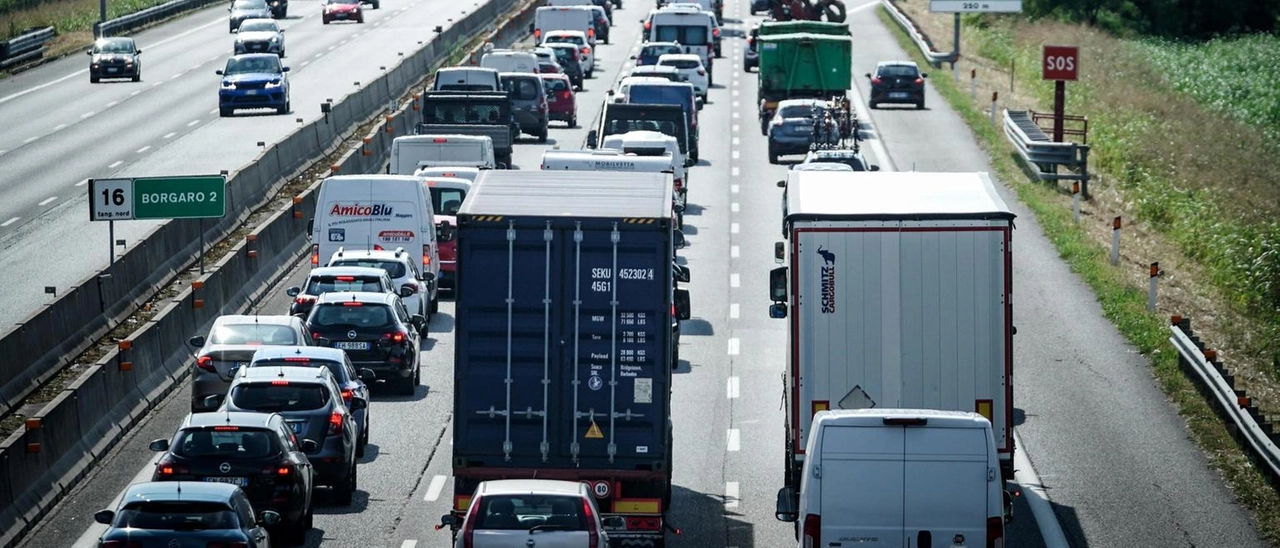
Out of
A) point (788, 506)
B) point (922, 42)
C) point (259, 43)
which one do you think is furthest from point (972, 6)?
point (788, 506)

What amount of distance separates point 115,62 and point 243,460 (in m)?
51.8

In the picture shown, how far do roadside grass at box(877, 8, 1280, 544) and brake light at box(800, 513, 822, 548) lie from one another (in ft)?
22.0

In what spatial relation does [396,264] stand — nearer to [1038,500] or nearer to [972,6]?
[1038,500]

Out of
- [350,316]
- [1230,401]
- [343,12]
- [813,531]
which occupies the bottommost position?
[1230,401]

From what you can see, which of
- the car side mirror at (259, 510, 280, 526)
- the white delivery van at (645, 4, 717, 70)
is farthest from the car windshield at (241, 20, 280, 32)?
the car side mirror at (259, 510, 280, 526)

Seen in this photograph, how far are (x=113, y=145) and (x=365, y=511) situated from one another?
33089 millimetres

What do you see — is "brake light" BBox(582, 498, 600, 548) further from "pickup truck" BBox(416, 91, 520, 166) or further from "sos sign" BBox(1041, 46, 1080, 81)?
"sos sign" BBox(1041, 46, 1080, 81)

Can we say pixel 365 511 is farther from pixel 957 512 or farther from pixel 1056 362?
pixel 1056 362

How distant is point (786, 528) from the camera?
2005cm

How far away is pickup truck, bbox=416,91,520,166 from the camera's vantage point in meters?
44.5

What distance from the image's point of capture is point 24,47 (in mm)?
73750

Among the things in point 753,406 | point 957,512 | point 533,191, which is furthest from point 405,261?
point 957,512

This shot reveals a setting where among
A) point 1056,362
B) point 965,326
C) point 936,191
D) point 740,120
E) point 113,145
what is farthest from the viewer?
point 740,120

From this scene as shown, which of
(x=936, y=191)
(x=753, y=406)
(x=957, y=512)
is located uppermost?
(x=936, y=191)
